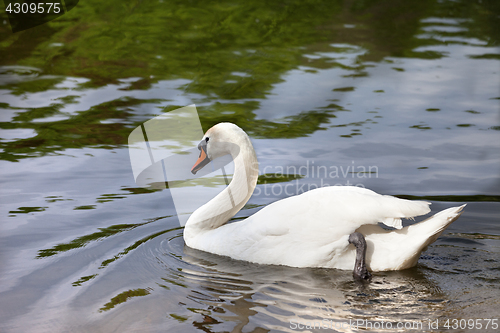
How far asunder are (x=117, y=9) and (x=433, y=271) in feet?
46.6

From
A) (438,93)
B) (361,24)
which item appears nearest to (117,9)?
(361,24)

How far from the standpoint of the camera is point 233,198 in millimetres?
5906

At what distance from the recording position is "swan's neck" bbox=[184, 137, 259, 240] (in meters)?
5.75

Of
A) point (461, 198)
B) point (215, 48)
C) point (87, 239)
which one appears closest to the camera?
point (87, 239)

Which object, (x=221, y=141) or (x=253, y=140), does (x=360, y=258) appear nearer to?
(x=221, y=141)

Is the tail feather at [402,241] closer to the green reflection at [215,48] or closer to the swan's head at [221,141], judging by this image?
the swan's head at [221,141]

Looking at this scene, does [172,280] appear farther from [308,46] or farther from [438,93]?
[308,46]

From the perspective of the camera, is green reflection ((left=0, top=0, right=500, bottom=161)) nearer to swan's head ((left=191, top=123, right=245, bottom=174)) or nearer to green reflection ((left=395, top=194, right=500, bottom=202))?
→ green reflection ((left=395, top=194, right=500, bottom=202))

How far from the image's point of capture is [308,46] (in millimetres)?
15102

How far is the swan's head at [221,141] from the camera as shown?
5781 mm

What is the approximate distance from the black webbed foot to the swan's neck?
143 centimetres

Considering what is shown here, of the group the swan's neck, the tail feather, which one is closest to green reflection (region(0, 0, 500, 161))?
the swan's neck

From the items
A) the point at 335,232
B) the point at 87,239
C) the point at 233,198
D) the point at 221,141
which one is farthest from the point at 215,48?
the point at 335,232

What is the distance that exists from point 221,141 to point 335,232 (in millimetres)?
1717
